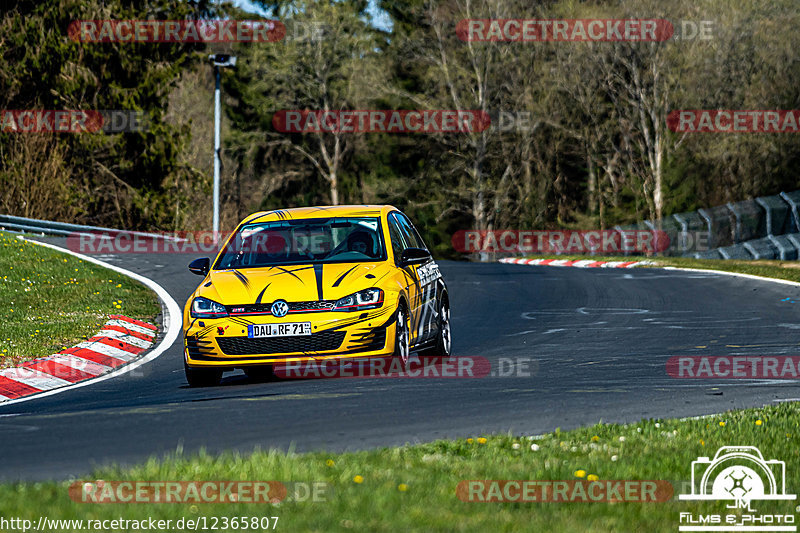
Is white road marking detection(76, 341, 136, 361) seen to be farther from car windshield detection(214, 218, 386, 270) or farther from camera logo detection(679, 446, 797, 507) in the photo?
camera logo detection(679, 446, 797, 507)

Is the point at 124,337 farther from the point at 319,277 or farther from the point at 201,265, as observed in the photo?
the point at 319,277

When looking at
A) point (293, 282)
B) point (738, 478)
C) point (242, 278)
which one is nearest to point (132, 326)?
point (242, 278)

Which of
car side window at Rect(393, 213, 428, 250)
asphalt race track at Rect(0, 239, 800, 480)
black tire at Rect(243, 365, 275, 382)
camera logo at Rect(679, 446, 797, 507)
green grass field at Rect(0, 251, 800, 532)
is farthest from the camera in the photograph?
car side window at Rect(393, 213, 428, 250)

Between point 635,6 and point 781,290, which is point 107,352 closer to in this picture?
point 781,290

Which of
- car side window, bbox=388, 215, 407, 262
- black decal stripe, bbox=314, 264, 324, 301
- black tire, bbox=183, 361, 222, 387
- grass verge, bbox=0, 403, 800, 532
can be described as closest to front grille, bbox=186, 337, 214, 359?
black tire, bbox=183, 361, 222, 387

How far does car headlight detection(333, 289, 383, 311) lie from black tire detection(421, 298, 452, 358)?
1.78m

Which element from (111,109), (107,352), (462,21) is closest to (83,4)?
(111,109)

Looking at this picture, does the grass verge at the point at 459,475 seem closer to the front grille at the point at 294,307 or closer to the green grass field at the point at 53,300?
the front grille at the point at 294,307

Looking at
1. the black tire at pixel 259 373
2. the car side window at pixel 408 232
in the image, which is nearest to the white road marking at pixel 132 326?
the black tire at pixel 259 373

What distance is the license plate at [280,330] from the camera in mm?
10586

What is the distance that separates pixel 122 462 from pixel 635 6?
46.4m

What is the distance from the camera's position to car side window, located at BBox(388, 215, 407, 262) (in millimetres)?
12141

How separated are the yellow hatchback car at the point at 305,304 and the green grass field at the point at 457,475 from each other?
2.64 m

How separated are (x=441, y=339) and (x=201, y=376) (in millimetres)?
2799
